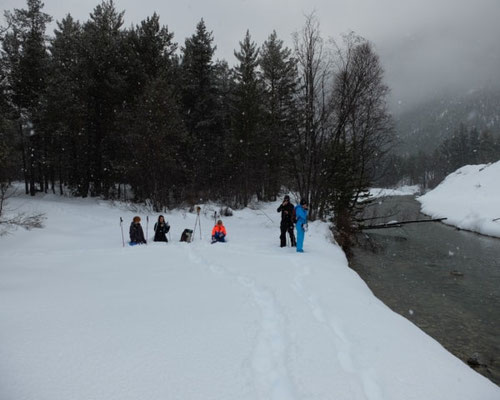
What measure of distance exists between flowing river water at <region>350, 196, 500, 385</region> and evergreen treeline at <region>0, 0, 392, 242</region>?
3876 millimetres

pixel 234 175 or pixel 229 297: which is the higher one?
pixel 234 175

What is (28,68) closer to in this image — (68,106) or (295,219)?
(68,106)

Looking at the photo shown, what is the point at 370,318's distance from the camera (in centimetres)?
558

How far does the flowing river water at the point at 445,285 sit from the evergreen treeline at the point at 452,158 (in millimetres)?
61008

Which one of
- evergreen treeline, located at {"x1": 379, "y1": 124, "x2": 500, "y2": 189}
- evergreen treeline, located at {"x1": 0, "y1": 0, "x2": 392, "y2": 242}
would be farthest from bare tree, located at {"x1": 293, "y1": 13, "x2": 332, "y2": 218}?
evergreen treeline, located at {"x1": 379, "y1": 124, "x2": 500, "y2": 189}

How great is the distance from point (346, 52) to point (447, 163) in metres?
106

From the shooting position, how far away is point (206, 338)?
4250mm

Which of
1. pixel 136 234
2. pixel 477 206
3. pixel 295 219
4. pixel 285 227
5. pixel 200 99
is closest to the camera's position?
pixel 295 219

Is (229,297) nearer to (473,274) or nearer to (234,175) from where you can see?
(473,274)

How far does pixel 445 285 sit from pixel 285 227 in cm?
576

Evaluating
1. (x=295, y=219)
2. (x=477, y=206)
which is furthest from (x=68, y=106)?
(x=477, y=206)

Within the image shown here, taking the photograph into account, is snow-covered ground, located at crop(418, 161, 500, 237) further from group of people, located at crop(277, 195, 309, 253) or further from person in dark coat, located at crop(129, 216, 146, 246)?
person in dark coat, located at crop(129, 216, 146, 246)

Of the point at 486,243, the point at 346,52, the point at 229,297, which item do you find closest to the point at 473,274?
the point at 486,243

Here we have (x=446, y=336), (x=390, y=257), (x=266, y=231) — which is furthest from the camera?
(x=266, y=231)
